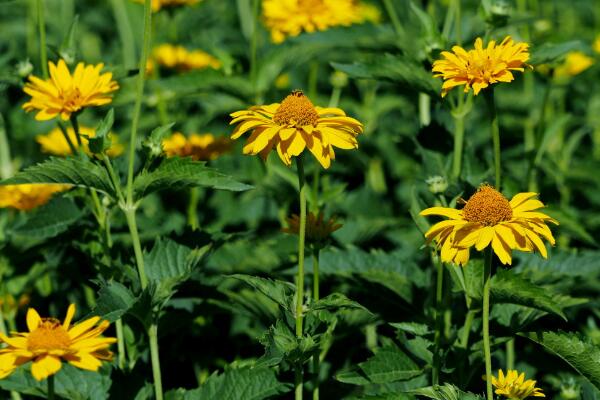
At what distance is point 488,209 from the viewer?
1710 mm

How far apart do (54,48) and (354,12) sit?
52.8 inches

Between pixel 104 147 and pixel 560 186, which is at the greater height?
pixel 104 147

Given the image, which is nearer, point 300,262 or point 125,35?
point 300,262

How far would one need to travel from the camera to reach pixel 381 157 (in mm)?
3693

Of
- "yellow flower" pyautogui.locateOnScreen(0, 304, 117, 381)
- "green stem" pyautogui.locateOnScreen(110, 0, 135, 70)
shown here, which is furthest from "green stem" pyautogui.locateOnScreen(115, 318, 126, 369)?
"green stem" pyautogui.locateOnScreen(110, 0, 135, 70)

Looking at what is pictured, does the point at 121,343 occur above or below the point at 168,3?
below

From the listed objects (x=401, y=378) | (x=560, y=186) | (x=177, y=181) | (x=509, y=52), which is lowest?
(x=401, y=378)

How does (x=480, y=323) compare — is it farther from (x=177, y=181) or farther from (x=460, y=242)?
(x=177, y=181)

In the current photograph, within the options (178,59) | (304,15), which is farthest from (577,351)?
(178,59)

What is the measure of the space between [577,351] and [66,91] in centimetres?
126

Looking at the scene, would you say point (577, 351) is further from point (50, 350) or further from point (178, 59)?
point (178, 59)

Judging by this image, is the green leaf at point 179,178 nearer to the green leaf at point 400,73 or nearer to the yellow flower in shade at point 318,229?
the yellow flower in shade at point 318,229

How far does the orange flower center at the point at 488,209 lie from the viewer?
1.71 m

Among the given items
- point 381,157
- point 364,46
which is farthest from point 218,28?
point 364,46
